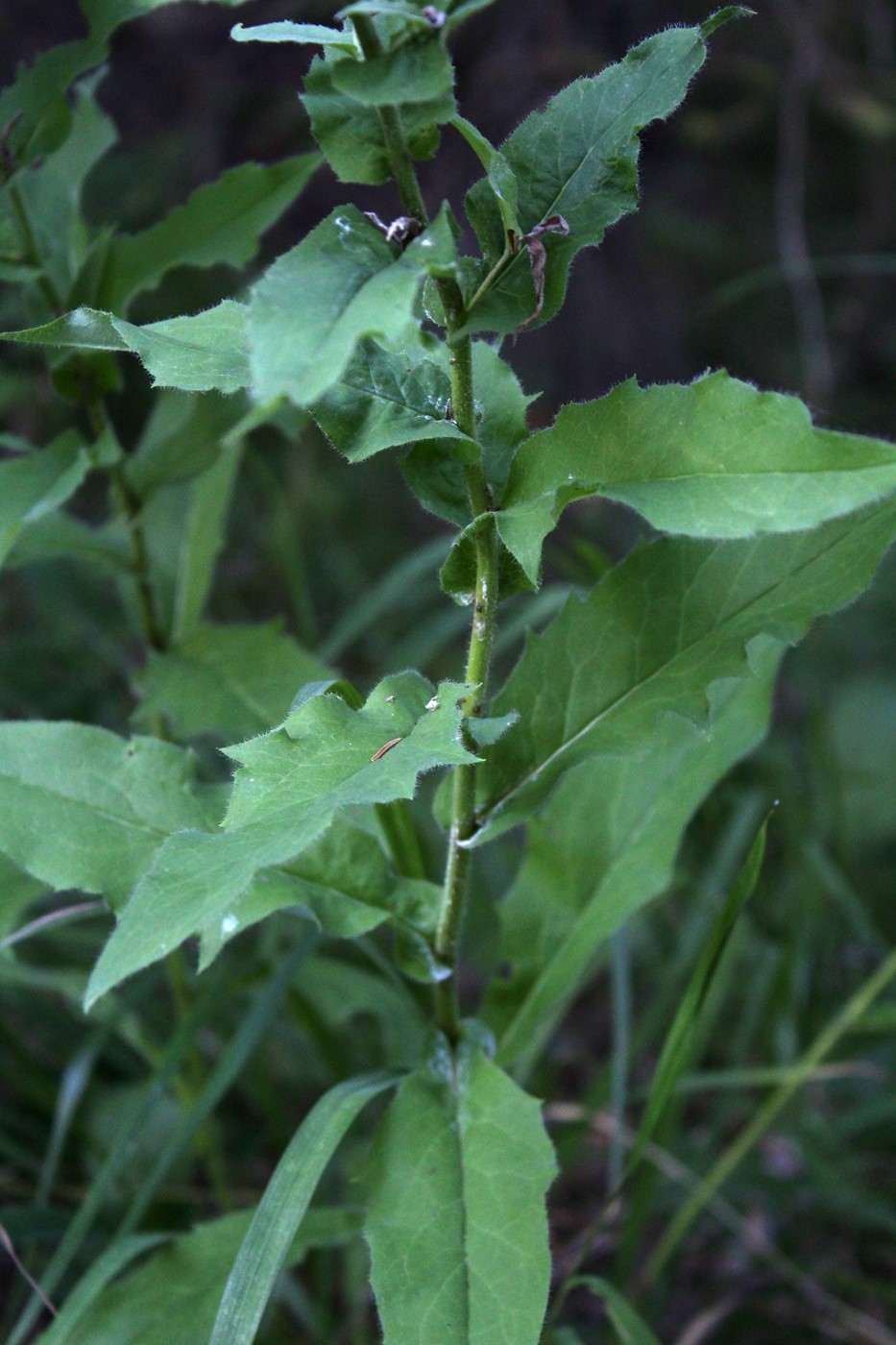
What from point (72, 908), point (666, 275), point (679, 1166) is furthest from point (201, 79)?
point (679, 1166)

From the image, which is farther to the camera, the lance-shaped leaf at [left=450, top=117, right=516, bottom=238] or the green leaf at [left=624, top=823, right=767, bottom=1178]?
the green leaf at [left=624, top=823, right=767, bottom=1178]

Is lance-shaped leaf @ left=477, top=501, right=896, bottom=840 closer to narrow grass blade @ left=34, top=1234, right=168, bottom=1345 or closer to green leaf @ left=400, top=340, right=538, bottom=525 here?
green leaf @ left=400, top=340, right=538, bottom=525

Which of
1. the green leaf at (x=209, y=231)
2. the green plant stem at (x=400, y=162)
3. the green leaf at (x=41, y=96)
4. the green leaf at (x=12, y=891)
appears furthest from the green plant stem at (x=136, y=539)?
the green plant stem at (x=400, y=162)

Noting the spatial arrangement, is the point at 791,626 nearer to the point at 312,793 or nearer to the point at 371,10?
the point at 312,793

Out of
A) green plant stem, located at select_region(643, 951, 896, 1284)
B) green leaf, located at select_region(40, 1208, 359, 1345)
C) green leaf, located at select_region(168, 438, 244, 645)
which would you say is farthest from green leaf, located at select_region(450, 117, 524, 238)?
green plant stem, located at select_region(643, 951, 896, 1284)

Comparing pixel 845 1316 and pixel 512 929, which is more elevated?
pixel 512 929

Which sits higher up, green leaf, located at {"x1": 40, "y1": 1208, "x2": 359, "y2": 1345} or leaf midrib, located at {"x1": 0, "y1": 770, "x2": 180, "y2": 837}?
leaf midrib, located at {"x1": 0, "y1": 770, "x2": 180, "y2": 837}

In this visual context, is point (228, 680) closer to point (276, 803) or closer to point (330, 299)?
point (276, 803)
